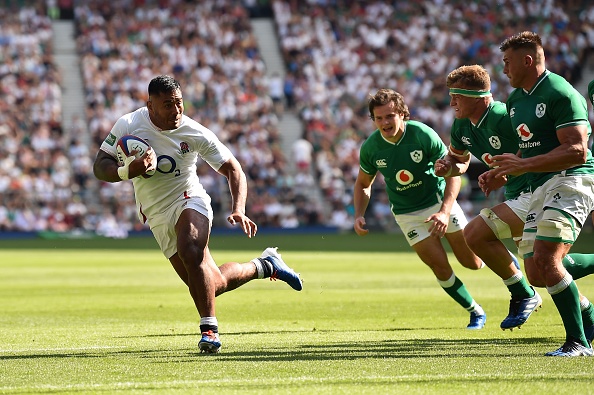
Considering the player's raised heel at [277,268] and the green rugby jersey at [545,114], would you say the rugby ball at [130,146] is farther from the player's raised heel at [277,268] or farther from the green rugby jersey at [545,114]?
the green rugby jersey at [545,114]

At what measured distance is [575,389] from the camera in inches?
259

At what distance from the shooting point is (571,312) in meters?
8.12

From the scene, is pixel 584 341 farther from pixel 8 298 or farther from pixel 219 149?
pixel 8 298

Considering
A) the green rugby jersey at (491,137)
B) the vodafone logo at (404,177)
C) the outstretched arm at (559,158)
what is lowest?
the vodafone logo at (404,177)

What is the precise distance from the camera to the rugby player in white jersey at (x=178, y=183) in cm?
908

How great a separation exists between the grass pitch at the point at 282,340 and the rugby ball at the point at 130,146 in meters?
1.69

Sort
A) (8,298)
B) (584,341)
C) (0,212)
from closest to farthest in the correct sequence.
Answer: (584,341) < (8,298) < (0,212)

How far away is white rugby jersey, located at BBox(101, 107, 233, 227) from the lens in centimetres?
950

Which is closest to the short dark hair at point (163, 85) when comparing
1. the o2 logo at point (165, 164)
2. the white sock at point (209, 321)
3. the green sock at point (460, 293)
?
the o2 logo at point (165, 164)

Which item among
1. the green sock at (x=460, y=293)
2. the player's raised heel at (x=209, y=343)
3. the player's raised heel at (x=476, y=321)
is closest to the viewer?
the player's raised heel at (x=209, y=343)

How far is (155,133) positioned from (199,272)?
1.36 meters

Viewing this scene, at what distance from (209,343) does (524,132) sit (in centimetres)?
308

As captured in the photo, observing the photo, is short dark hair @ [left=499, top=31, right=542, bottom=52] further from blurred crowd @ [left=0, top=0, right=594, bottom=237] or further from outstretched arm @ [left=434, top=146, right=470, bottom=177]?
blurred crowd @ [left=0, top=0, right=594, bottom=237]

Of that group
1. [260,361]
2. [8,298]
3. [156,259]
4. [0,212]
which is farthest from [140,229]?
[260,361]
